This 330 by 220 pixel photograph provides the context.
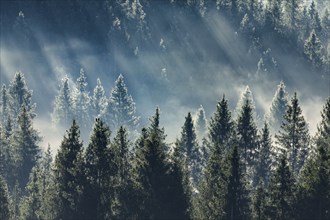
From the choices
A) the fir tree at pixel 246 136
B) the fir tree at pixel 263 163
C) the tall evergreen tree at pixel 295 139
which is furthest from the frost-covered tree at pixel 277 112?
the fir tree at pixel 246 136

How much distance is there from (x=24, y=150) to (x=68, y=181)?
42365mm

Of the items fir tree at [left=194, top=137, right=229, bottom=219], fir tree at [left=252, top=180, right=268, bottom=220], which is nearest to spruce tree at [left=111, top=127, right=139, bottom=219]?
fir tree at [left=194, top=137, right=229, bottom=219]

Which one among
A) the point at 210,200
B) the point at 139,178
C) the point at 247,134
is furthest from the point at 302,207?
A: the point at 247,134

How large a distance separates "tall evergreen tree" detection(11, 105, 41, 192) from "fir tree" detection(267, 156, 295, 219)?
47.8 meters

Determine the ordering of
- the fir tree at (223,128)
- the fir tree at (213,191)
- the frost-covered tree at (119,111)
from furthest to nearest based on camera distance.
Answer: the frost-covered tree at (119,111) < the fir tree at (223,128) < the fir tree at (213,191)

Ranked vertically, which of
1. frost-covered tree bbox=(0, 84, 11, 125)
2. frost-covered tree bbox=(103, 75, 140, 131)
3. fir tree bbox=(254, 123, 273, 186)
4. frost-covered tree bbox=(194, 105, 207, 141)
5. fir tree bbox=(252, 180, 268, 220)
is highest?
frost-covered tree bbox=(103, 75, 140, 131)

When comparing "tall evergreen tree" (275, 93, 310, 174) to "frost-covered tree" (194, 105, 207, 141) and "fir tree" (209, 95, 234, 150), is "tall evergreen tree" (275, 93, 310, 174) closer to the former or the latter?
"fir tree" (209, 95, 234, 150)

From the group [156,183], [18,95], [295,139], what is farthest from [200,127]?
[156,183]

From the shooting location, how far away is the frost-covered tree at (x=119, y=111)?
194m

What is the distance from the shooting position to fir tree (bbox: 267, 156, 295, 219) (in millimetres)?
55031

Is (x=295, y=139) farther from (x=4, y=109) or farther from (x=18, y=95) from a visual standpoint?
(x=4, y=109)

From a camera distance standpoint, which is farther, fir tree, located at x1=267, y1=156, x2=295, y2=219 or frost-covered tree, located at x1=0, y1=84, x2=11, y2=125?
frost-covered tree, located at x1=0, y1=84, x2=11, y2=125

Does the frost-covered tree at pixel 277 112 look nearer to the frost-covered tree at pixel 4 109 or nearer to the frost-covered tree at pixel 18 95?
the frost-covered tree at pixel 18 95

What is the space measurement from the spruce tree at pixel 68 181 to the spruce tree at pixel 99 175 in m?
0.68
